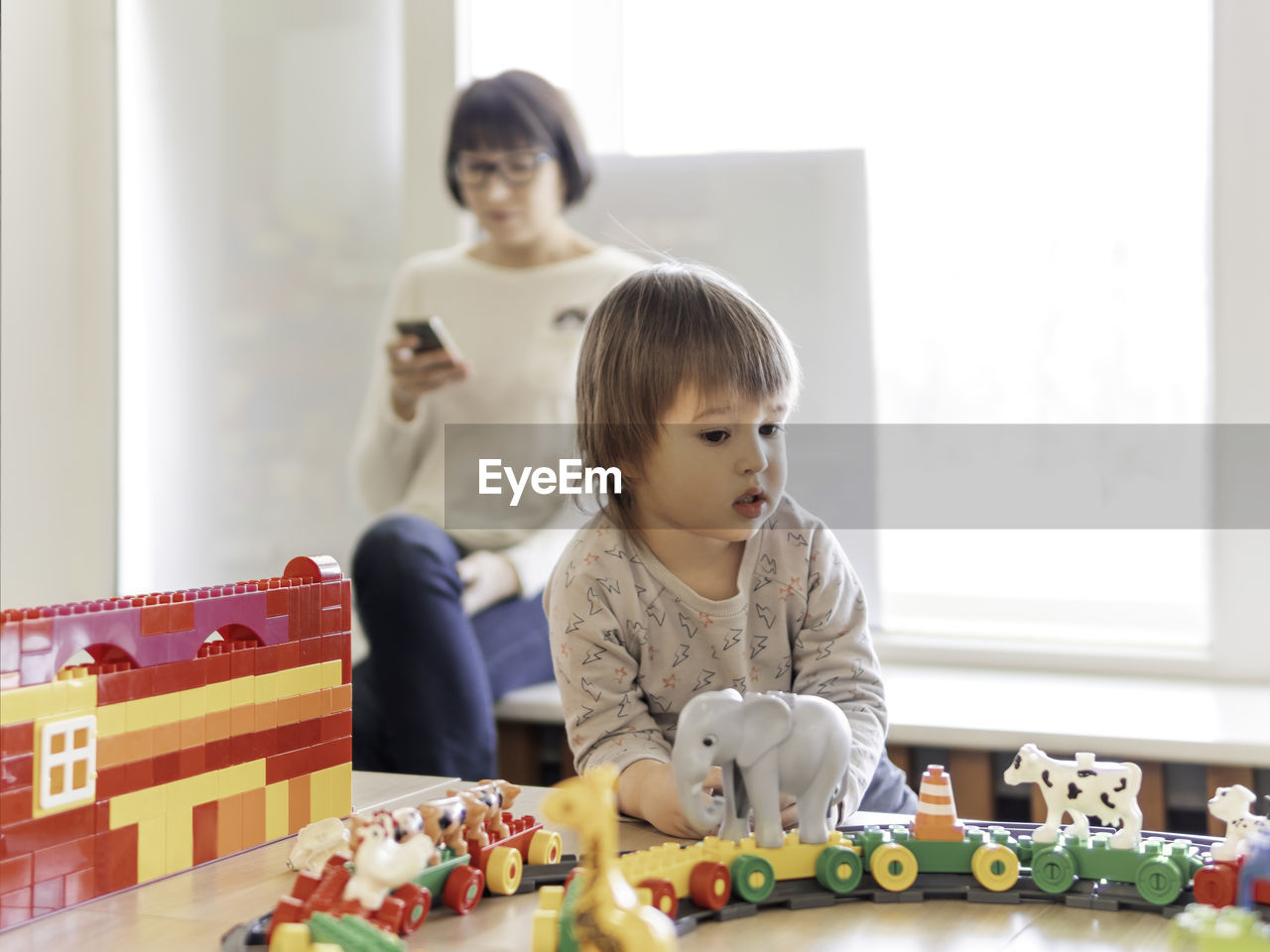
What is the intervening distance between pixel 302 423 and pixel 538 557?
2.07 ft

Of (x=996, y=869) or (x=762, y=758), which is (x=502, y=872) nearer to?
(x=762, y=758)

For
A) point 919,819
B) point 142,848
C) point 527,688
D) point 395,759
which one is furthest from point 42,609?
point 527,688

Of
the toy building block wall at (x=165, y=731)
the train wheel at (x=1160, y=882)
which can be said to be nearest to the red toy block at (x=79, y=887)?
the toy building block wall at (x=165, y=731)

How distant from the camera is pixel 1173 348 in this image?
67.6 inches

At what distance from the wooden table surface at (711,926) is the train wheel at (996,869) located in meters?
0.01

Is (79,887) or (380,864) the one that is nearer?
(380,864)

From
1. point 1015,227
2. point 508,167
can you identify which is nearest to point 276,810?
point 508,167

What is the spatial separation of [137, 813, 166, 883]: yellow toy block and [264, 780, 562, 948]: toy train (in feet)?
0.23

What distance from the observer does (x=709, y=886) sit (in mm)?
622

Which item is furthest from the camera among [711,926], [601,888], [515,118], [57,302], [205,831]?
[57,302]

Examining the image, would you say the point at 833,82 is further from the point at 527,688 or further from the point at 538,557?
the point at 527,688

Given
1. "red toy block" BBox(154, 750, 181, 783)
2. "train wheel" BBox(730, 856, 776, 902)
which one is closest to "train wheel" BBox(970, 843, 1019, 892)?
"train wheel" BBox(730, 856, 776, 902)

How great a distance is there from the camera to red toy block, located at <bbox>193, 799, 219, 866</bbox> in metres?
0.71

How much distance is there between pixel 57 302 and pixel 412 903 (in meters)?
1.82
